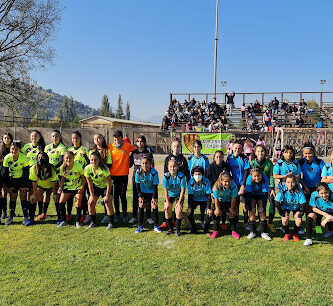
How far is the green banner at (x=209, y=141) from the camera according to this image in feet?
58.6

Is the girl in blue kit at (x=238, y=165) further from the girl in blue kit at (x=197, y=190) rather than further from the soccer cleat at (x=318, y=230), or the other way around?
the soccer cleat at (x=318, y=230)

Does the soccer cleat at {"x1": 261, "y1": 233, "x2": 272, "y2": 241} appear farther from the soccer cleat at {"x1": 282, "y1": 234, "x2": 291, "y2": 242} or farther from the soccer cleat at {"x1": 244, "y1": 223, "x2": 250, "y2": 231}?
the soccer cleat at {"x1": 244, "y1": 223, "x2": 250, "y2": 231}

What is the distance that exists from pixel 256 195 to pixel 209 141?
1287 cm

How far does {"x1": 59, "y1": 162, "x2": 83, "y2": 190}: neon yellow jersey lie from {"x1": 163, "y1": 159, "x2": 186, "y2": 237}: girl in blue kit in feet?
6.34

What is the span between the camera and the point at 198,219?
6.53m

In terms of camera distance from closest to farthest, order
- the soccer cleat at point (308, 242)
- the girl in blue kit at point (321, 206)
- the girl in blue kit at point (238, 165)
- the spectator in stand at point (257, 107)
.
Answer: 1. the soccer cleat at point (308, 242)
2. the girl in blue kit at point (321, 206)
3. the girl in blue kit at point (238, 165)
4. the spectator in stand at point (257, 107)

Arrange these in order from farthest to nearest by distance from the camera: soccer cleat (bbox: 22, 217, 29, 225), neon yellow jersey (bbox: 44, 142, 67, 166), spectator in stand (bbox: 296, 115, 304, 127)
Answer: spectator in stand (bbox: 296, 115, 304, 127) → neon yellow jersey (bbox: 44, 142, 67, 166) → soccer cleat (bbox: 22, 217, 29, 225)

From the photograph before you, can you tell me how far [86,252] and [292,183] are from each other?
3.81 meters

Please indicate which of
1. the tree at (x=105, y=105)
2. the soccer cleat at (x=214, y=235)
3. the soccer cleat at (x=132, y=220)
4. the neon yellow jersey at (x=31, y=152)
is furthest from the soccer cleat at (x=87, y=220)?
the tree at (x=105, y=105)

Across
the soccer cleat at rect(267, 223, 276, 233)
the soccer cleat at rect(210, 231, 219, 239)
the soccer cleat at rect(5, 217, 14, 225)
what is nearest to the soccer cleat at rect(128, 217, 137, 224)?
the soccer cleat at rect(210, 231, 219, 239)

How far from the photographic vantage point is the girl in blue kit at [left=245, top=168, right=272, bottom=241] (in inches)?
205

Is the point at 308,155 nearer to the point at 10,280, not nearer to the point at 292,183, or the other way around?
the point at 292,183

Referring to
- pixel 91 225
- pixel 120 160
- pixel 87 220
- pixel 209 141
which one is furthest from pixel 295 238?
pixel 209 141

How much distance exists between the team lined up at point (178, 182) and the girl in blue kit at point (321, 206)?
0.05ft
